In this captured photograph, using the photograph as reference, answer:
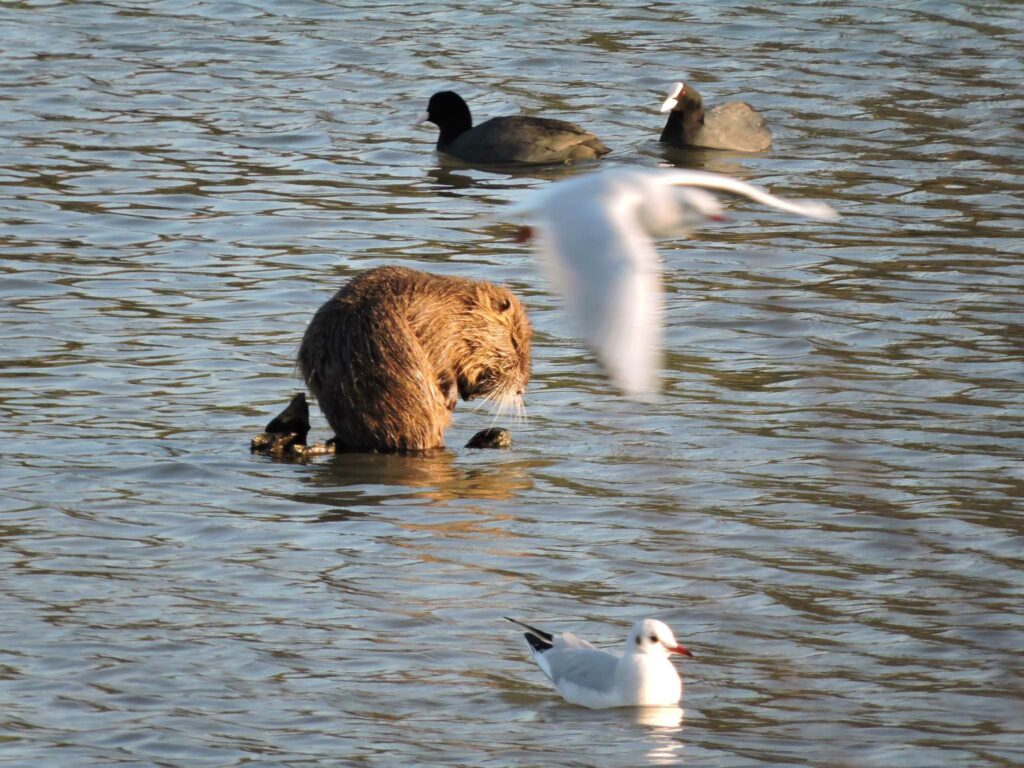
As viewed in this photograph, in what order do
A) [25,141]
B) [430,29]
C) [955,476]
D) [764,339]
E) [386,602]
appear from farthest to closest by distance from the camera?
[430,29]
[25,141]
[764,339]
[955,476]
[386,602]

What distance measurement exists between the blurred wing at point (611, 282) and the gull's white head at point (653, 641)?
2.70m

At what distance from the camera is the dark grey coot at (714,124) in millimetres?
16875

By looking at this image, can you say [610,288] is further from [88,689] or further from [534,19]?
[534,19]

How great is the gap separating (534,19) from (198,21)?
12.2 ft

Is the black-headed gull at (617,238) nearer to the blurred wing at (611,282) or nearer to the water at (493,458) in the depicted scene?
the blurred wing at (611,282)

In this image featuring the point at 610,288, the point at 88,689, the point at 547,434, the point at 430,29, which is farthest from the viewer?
the point at 430,29

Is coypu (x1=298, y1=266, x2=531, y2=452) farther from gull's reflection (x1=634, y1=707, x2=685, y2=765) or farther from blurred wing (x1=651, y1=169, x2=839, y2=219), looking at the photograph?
blurred wing (x1=651, y1=169, x2=839, y2=219)

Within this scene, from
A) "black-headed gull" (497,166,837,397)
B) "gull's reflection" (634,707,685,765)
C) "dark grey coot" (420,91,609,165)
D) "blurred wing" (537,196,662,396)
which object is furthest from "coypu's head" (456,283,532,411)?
"dark grey coot" (420,91,609,165)

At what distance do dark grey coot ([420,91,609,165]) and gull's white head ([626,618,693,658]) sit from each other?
10.3 m

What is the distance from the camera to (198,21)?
71.9 feet

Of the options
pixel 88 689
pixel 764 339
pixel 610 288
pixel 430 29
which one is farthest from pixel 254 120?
pixel 610 288

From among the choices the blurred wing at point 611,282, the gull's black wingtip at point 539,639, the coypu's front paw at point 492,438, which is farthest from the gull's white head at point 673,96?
the blurred wing at point 611,282

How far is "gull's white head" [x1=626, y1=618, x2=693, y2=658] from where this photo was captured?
22.1ft

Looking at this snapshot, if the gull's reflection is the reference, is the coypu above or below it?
above
